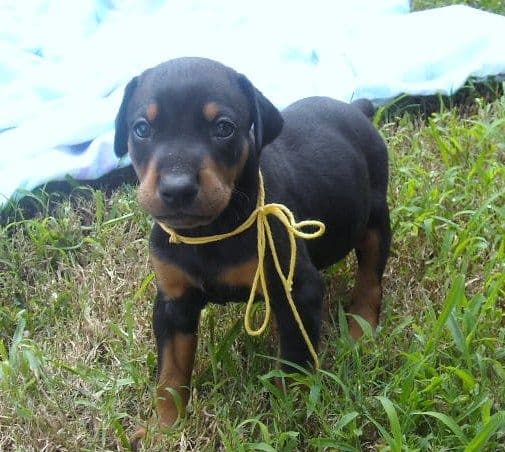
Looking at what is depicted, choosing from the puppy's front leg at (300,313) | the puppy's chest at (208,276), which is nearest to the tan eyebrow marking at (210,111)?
the puppy's chest at (208,276)

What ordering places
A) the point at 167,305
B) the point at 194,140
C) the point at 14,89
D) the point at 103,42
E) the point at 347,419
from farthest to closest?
the point at 103,42, the point at 14,89, the point at 167,305, the point at 347,419, the point at 194,140

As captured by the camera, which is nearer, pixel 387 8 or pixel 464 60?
pixel 464 60

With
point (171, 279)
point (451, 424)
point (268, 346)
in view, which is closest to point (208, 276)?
point (171, 279)

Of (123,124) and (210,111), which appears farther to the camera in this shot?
(123,124)

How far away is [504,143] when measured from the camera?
4078mm

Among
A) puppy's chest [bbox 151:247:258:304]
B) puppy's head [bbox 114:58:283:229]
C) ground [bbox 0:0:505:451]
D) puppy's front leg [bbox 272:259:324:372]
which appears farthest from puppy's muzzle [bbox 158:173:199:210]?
ground [bbox 0:0:505:451]

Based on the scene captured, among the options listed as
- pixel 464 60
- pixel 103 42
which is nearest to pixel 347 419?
pixel 464 60

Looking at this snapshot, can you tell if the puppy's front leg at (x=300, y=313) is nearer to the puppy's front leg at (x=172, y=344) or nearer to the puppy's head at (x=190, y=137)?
the puppy's front leg at (x=172, y=344)

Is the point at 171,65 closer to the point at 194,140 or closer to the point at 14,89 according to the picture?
the point at 194,140

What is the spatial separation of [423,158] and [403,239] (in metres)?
0.71

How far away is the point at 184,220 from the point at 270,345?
91 centimetres

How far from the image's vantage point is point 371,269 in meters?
3.23

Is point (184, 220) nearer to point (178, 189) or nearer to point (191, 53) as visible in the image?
point (178, 189)

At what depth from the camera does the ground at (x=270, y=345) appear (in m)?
2.58
